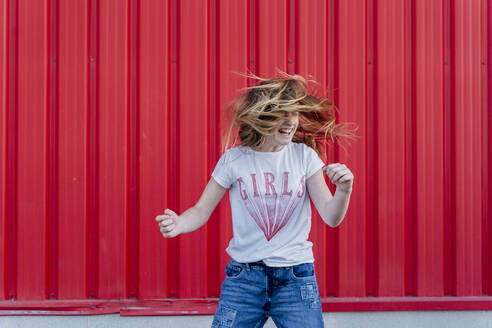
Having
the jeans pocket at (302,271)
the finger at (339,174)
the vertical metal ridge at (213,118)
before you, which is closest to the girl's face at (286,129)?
the finger at (339,174)

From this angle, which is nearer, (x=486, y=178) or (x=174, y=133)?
(x=174, y=133)

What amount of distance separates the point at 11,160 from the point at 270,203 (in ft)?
7.36

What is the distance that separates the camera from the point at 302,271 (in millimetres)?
2330

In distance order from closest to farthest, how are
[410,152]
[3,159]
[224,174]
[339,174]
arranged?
[339,174], [224,174], [3,159], [410,152]

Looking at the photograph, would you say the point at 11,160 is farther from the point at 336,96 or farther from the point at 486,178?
the point at 486,178

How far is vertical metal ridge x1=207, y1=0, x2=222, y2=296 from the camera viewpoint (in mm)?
3736

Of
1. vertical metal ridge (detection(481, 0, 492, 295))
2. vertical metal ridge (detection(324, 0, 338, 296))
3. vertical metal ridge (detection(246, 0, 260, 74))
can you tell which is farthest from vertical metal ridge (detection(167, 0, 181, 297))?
vertical metal ridge (detection(481, 0, 492, 295))

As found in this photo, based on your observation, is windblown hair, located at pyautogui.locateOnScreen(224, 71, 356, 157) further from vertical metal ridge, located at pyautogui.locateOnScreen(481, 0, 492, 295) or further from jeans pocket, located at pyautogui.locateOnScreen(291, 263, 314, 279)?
vertical metal ridge, located at pyautogui.locateOnScreen(481, 0, 492, 295)

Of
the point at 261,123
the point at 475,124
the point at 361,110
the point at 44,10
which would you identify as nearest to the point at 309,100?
the point at 261,123

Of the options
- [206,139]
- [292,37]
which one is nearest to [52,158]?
[206,139]

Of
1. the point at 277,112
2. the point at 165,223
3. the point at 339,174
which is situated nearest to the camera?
the point at 339,174

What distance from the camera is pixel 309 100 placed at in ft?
8.21

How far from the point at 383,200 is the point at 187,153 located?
1.49 m

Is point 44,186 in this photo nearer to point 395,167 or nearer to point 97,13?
point 97,13
